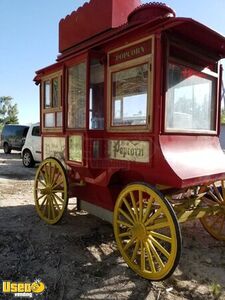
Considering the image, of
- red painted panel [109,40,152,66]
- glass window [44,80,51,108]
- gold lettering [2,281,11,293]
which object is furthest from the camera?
glass window [44,80,51,108]

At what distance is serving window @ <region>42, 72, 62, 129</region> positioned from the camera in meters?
5.15

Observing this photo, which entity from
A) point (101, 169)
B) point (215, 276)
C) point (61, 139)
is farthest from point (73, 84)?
point (215, 276)

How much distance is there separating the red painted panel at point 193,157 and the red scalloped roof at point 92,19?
1.82m

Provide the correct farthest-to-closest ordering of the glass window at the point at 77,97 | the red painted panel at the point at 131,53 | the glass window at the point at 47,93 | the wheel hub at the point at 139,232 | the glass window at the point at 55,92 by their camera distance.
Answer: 1. the glass window at the point at 47,93
2. the glass window at the point at 55,92
3. the glass window at the point at 77,97
4. the red painted panel at the point at 131,53
5. the wheel hub at the point at 139,232

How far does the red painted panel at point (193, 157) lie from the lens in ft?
10.7

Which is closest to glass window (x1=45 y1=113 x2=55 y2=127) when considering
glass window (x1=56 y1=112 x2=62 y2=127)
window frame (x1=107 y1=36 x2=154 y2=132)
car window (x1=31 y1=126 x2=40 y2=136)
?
glass window (x1=56 y1=112 x2=62 y2=127)

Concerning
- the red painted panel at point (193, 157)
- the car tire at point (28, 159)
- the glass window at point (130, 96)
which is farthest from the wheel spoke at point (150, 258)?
the car tire at point (28, 159)

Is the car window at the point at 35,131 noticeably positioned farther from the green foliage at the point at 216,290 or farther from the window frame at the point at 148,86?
the green foliage at the point at 216,290

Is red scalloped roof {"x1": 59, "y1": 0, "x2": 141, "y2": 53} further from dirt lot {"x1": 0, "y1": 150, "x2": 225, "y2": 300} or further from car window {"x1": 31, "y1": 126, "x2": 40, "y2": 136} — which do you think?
car window {"x1": 31, "y1": 126, "x2": 40, "y2": 136}

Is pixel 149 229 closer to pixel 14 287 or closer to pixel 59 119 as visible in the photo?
pixel 14 287

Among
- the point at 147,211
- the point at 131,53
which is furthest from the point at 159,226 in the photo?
the point at 131,53

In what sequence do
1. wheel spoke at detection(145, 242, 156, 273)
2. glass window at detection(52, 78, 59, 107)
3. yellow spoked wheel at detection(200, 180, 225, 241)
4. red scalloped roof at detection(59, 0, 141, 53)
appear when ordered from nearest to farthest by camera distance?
wheel spoke at detection(145, 242, 156, 273)
red scalloped roof at detection(59, 0, 141, 53)
yellow spoked wheel at detection(200, 180, 225, 241)
glass window at detection(52, 78, 59, 107)

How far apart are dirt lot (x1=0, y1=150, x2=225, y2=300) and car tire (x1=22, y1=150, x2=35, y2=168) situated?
7289 mm

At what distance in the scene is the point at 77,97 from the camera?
465 centimetres
